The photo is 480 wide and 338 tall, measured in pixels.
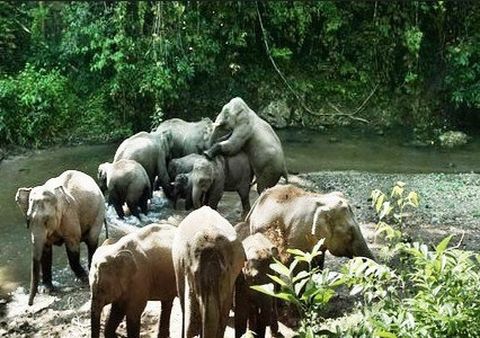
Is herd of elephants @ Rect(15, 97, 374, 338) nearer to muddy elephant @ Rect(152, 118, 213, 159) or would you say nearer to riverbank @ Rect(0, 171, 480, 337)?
riverbank @ Rect(0, 171, 480, 337)

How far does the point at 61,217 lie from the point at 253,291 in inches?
100

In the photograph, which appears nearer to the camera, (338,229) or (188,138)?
(338,229)

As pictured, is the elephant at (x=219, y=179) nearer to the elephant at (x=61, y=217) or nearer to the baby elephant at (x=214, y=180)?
the baby elephant at (x=214, y=180)

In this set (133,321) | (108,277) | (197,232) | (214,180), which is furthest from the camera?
(214,180)

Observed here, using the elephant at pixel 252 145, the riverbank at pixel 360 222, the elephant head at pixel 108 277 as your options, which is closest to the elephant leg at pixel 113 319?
the elephant head at pixel 108 277

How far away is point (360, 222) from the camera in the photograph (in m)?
10.2

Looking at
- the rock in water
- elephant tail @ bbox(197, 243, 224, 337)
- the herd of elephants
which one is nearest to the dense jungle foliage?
the rock in water

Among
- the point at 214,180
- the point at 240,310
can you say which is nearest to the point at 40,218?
the point at 240,310

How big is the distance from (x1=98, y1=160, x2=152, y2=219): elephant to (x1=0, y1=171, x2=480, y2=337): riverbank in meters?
0.81

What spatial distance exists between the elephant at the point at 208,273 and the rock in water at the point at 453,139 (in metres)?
10.2

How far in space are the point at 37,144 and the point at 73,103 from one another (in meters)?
1.49

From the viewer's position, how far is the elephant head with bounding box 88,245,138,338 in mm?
6023

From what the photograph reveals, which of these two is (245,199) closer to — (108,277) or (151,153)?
(151,153)

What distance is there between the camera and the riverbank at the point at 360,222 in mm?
7246
